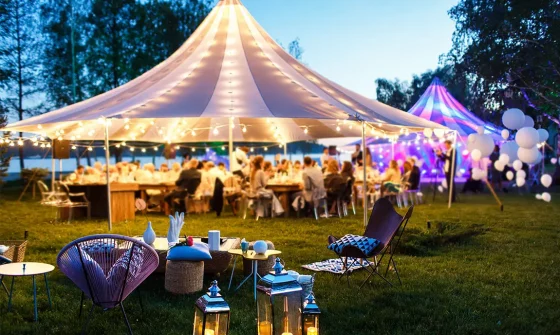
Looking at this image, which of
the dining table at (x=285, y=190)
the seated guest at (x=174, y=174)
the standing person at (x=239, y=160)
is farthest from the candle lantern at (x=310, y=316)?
the standing person at (x=239, y=160)

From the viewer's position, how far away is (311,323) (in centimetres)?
360

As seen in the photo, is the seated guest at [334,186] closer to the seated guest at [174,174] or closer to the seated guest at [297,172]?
the seated guest at [297,172]

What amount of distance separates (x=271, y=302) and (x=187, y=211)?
8.91m

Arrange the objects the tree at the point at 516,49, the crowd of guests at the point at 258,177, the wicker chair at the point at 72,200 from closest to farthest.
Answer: the wicker chair at the point at 72,200 < the crowd of guests at the point at 258,177 < the tree at the point at 516,49

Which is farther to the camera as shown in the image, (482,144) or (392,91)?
(392,91)

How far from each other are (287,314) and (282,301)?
10 cm

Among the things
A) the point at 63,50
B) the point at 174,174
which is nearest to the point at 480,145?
the point at 174,174

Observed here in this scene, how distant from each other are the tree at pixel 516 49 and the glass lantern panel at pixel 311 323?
10.5 meters

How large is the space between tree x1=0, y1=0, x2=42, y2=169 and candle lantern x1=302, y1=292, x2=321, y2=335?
19325 millimetres

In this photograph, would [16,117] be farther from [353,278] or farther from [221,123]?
[353,278]

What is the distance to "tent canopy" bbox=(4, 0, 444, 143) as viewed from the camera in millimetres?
7793

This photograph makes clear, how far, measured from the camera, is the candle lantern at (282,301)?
3.49m

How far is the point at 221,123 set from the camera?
15148 millimetres

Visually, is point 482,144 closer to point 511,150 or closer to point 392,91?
point 511,150
